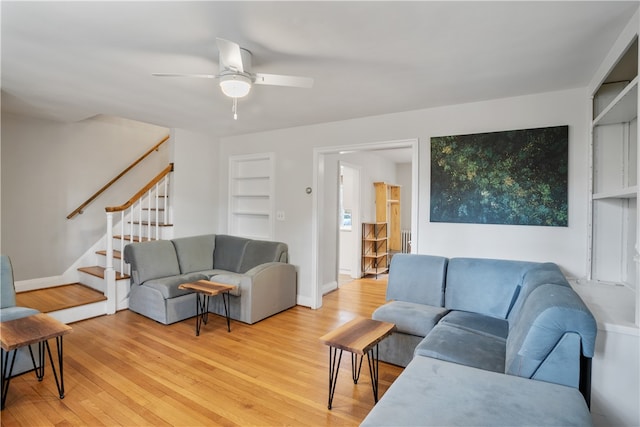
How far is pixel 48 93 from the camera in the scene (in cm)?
329

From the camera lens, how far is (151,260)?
4.09 m

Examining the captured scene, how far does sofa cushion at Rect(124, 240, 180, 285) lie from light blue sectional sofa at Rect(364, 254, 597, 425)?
2.83m

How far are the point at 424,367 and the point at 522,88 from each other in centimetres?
261

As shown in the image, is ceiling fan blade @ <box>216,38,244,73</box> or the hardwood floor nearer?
ceiling fan blade @ <box>216,38,244,73</box>

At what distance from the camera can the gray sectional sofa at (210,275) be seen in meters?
3.84

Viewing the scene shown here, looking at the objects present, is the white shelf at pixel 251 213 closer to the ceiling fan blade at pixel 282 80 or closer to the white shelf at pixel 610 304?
the ceiling fan blade at pixel 282 80

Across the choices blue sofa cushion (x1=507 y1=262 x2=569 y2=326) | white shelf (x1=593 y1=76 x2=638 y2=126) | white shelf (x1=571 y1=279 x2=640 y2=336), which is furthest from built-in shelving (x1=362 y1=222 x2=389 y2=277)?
white shelf (x1=593 y1=76 x2=638 y2=126)

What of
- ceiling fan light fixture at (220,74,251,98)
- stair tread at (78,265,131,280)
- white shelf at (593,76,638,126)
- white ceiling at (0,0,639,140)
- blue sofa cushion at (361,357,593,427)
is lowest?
stair tread at (78,265,131,280)

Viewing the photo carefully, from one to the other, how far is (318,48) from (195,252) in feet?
11.2

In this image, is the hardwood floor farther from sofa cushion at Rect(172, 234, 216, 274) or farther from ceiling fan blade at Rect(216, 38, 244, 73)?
ceiling fan blade at Rect(216, 38, 244, 73)

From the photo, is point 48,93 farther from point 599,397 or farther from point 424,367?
point 599,397

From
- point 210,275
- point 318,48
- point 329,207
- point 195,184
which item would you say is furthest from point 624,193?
point 195,184

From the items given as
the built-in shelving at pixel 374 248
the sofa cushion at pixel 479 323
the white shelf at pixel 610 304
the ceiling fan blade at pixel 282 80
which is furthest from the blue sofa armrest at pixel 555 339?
the built-in shelving at pixel 374 248

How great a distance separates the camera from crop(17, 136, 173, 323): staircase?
3896 mm
